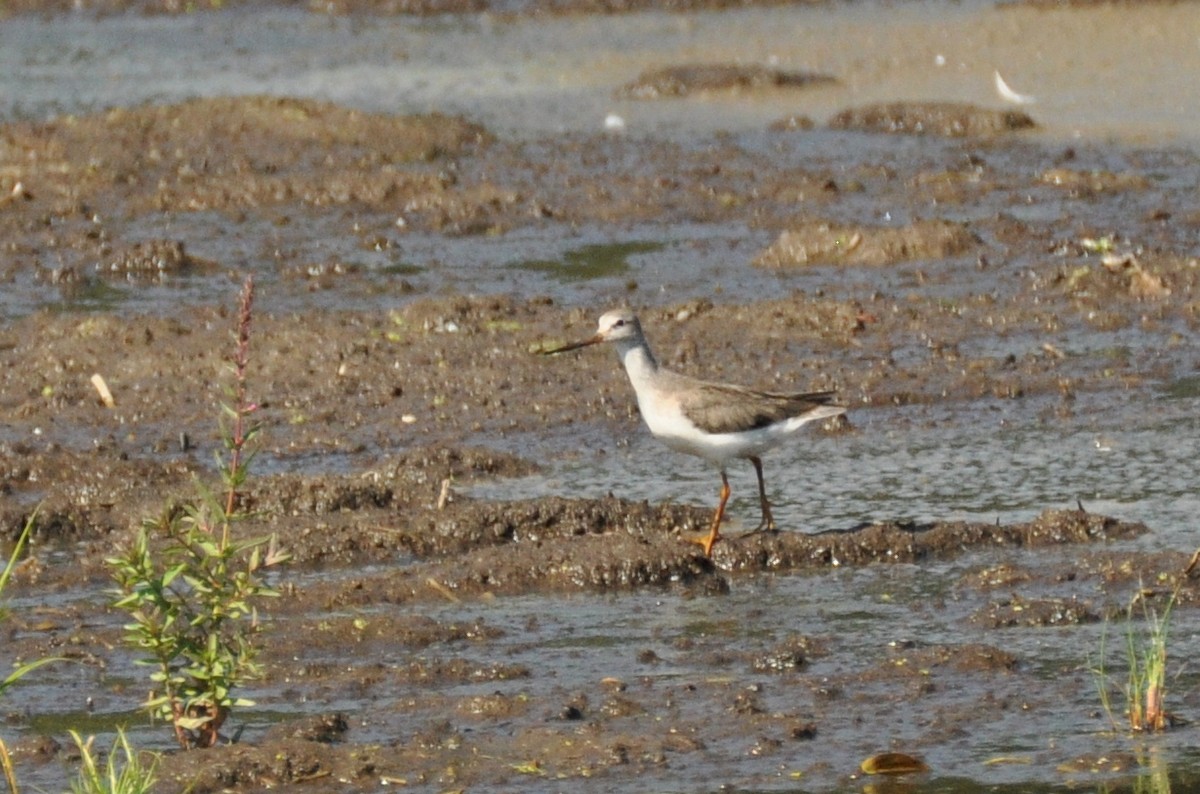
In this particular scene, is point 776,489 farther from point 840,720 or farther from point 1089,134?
point 1089,134

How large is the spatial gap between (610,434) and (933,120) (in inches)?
348

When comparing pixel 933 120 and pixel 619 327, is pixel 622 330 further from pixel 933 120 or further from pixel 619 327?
pixel 933 120

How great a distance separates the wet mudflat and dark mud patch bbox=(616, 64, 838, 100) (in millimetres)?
2357

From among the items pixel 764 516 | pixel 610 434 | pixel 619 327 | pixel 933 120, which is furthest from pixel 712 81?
pixel 764 516

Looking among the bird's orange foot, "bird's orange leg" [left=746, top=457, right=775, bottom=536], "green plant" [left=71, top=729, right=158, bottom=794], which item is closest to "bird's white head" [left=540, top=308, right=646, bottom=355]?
"bird's orange leg" [left=746, top=457, right=775, bottom=536]

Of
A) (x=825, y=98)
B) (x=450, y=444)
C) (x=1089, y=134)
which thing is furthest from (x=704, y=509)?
(x=825, y=98)

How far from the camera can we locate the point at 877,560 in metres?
8.21

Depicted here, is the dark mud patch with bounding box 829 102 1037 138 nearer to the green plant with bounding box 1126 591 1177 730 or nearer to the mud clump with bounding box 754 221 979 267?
the mud clump with bounding box 754 221 979 267

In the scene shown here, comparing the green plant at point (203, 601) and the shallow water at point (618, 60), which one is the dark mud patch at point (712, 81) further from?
the green plant at point (203, 601)

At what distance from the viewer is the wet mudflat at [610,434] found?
21.4 ft

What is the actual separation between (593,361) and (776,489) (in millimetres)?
2346

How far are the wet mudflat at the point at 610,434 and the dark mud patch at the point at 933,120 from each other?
0.05 meters

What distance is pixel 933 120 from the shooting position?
1844cm

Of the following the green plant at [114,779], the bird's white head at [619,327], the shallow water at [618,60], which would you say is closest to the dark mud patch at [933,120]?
the shallow water at [618,60]
